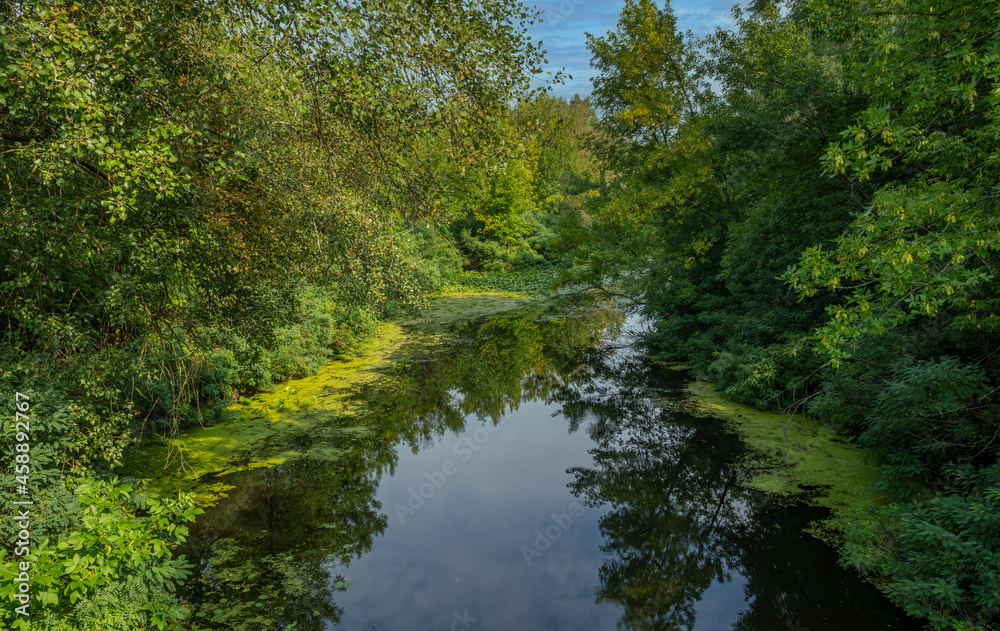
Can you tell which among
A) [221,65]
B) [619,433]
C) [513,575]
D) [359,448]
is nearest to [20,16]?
[221,65]

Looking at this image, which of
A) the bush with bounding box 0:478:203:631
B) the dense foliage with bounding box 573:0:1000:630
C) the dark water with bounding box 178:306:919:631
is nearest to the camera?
the bush with bounding box 0:478:203:631

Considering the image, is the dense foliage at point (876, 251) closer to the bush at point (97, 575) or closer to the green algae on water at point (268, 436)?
the bush at point (97, 575)

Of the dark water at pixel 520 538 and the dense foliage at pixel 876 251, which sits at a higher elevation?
the dense foliage at pixel 876 251

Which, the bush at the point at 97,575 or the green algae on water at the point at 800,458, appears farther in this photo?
the green algae on water at the point at 800,458

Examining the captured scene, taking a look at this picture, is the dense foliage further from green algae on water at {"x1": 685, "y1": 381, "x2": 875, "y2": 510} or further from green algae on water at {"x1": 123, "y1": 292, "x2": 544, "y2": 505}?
green algae on water at {"x1": 123, "y1": 292, "x2": 544, "y2": 505}

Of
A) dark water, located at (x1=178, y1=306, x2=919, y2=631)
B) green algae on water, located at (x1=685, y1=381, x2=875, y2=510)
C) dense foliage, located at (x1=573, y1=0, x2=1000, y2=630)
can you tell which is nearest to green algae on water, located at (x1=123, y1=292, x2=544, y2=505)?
dark water, located at (x1=178, y1=306, x2=919, y2=631)

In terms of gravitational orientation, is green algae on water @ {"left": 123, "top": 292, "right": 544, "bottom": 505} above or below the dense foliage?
below

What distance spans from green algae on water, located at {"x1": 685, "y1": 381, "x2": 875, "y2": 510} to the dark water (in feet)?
1.17

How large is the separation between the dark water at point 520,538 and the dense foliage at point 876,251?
926mm

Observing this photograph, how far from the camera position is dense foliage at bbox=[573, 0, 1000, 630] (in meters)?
4.10

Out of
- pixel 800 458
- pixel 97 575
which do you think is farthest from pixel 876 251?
pixel 97 575

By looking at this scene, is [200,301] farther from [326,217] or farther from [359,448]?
[359,448]

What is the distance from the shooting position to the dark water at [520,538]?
485 centimetres

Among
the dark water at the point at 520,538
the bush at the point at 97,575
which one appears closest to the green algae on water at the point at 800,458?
the dark water at the point at 520,538
